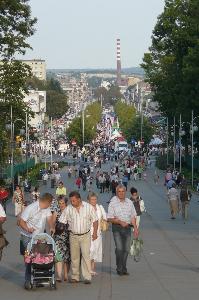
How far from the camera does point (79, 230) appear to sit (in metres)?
17.8

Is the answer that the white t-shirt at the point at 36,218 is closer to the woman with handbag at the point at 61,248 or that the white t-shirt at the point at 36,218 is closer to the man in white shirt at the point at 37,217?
the man in white shirt at the point at 37,217

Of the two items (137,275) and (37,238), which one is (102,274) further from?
(37,238)

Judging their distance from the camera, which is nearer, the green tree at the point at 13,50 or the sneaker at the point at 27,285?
the sneaker at the point at 27,285

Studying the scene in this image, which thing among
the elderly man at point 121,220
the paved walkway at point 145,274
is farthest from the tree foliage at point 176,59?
the elderly man at point 121,220

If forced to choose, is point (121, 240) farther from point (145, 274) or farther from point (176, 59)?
point (176, 59)

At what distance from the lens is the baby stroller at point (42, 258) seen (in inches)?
664

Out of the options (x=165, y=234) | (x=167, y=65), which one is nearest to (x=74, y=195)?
(x=165, y=234)

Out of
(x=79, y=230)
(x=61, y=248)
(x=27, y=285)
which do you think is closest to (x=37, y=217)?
(x=79, y=230)

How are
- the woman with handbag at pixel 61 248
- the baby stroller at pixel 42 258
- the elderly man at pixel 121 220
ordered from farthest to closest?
the elderly man at pixel 121 220 → the woman with handbag at pixel 61 248 → the baby stroller at pixel 42 258

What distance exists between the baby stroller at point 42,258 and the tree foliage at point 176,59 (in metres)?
58.8

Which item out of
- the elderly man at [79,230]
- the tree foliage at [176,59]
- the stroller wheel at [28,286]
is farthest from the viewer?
the tree foliage at [176,59]

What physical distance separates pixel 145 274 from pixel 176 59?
65306 millimetres

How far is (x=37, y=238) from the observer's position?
1714cm

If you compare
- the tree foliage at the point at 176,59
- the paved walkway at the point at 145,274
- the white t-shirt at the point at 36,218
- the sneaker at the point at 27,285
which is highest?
the tree foliage at the point at 176,59
